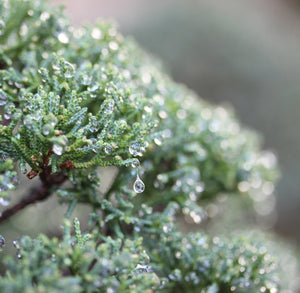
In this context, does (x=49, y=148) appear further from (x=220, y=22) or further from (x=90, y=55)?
(x=220, y=22)

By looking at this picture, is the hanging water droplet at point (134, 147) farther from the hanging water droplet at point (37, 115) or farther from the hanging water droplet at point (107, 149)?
the hanging water droplet at point (37, 115)

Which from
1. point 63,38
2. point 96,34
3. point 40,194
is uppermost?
point 96,34

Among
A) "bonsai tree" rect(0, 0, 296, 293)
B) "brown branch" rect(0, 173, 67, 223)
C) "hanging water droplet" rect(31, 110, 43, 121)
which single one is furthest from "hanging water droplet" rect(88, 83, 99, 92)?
"brown branch" rect(0, 173, 67, 223)

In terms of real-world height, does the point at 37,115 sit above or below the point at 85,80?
below

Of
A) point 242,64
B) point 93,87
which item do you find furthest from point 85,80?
point 242,64

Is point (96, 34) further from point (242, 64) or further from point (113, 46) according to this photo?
point (242, 64)

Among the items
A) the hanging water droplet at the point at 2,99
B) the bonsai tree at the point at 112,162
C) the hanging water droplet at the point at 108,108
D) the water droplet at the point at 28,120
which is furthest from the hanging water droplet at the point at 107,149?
the hanging water droplet at the point at 2,99
